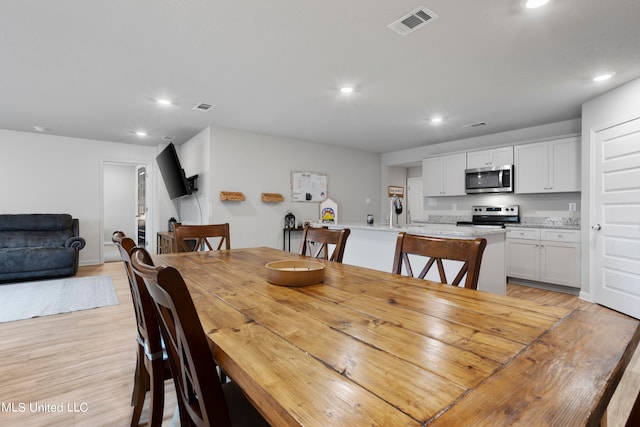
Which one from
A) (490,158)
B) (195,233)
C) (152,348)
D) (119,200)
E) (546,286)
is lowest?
(546,286)

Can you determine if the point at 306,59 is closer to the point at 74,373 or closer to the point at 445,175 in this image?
the point at 74,373

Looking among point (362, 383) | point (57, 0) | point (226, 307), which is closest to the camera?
point (362, 383)

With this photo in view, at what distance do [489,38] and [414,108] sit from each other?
1619mm

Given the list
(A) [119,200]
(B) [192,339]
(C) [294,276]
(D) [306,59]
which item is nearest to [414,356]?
(B) [192,339]

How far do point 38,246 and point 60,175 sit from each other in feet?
4.50

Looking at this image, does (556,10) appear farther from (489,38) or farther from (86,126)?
(86,126)

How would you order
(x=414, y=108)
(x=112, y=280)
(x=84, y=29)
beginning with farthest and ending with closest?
(x=112, y=280) < (x=414, y=108) < (x=84, y=29)

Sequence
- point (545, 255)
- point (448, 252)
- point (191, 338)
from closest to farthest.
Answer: point (191, 338) → point (448, 252) → point (545, 255)

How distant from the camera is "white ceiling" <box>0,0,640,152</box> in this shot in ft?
6.70

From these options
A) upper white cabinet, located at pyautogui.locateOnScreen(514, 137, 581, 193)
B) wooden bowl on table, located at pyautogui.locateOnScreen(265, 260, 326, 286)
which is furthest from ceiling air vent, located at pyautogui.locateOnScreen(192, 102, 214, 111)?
upper white cabinet, located at pyautogui.locateOnScreen(514, 137, 581, 193)

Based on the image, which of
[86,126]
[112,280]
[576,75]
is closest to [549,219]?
[576,75]

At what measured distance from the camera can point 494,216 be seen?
16.9ft

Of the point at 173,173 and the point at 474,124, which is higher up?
the point at 474,124

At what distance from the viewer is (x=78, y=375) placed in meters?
2.01
